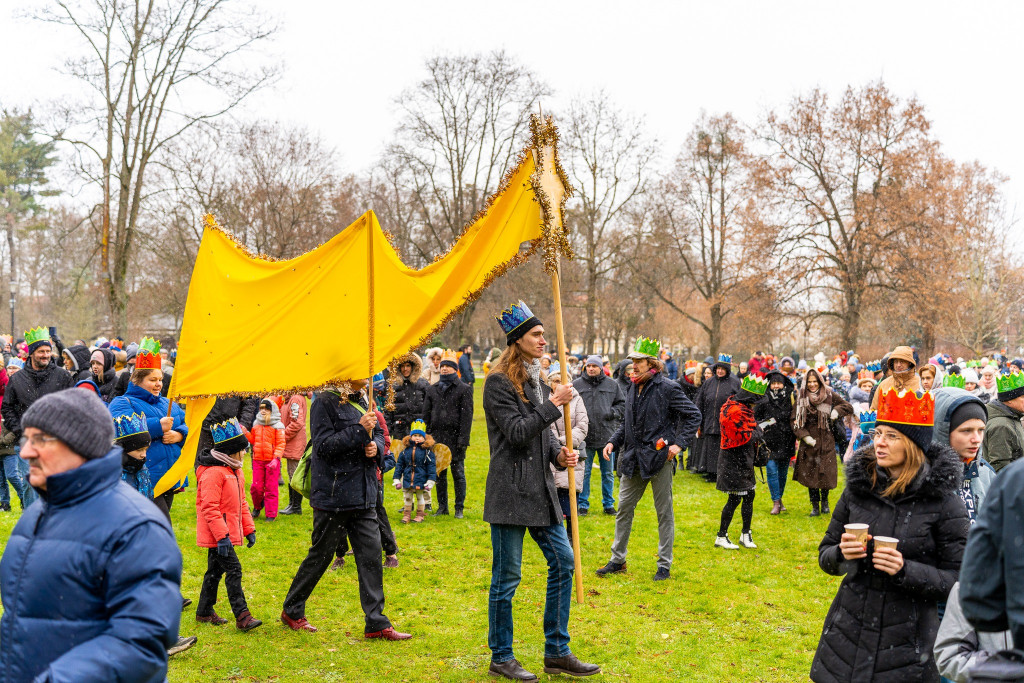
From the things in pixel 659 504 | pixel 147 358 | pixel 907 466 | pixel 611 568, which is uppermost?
pixel 147 358

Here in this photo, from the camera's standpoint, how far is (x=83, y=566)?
238 centimetres

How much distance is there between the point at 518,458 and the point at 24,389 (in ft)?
21.1

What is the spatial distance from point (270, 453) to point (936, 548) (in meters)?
8.01

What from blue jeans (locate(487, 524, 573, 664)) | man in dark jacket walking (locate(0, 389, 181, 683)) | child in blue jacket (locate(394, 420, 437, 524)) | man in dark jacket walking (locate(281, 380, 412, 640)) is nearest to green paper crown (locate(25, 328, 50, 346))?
child in blue jacket (locate(394, 420, 437, 524))

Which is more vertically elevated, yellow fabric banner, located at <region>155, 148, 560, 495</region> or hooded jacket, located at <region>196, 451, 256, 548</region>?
yellow fabric banner, located at <region>155, 148, 560, 495</region>

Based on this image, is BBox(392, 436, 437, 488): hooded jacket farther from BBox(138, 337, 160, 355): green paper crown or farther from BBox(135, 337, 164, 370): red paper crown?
BBox(135, 337, 164, 370): red paper crown

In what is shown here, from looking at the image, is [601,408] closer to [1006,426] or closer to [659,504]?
[659,504]

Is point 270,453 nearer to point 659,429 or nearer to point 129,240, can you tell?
point 659,429

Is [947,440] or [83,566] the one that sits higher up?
[947,440]

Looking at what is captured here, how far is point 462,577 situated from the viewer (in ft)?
25.4

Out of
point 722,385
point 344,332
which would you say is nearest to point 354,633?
point 344,332

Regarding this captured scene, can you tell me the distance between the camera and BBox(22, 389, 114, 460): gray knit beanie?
8.11ft

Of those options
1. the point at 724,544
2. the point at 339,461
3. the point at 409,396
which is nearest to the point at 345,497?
the point at 339,461

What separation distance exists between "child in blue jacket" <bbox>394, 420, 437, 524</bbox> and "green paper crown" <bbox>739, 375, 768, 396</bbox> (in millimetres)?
3999
